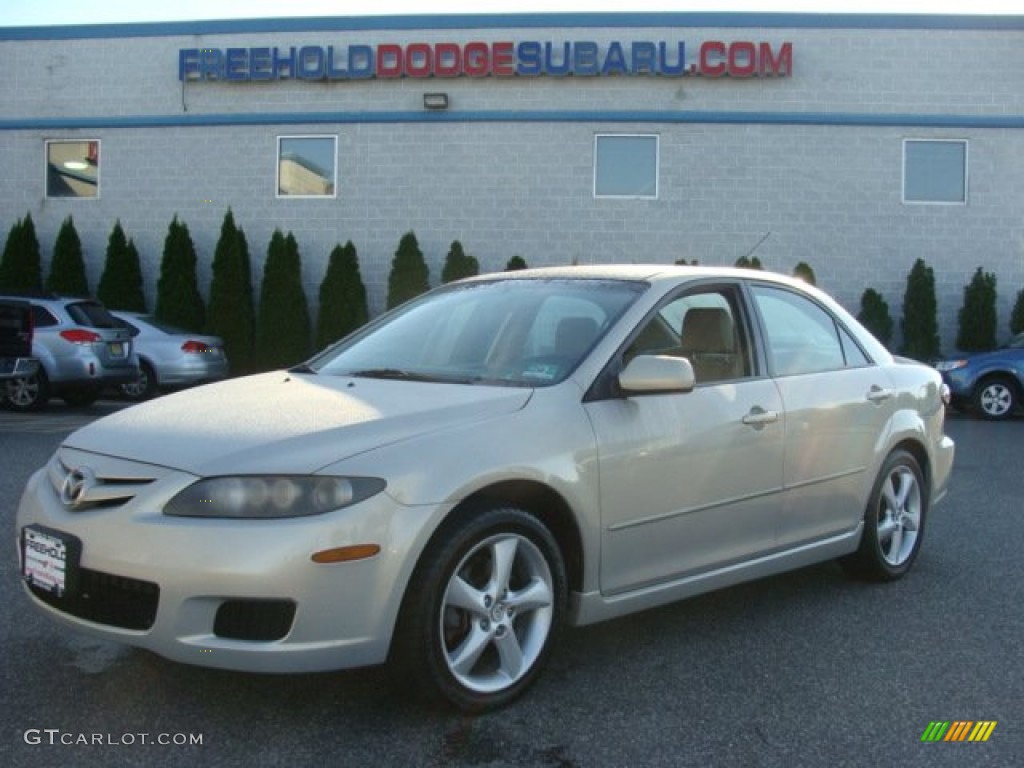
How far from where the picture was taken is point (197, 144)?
19781 mm

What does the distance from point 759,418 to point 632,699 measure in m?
1.34

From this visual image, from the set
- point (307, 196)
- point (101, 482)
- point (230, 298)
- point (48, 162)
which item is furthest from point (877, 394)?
point (48, 162)

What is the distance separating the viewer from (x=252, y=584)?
3250 mm

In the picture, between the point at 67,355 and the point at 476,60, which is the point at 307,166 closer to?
the point at 476,60

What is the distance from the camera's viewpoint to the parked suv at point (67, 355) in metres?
13.5

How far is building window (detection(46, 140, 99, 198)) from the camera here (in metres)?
20.2

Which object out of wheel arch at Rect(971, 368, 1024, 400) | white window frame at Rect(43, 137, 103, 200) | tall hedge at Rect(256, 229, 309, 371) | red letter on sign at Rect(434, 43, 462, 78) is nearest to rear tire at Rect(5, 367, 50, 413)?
tall hedge at Rect(256, 229, 309, 371)

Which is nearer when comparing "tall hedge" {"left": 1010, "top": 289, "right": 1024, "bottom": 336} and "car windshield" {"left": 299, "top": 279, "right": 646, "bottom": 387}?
"car windshield" {"left": 299, "top": 279, "right": 646, "bottom": 387}

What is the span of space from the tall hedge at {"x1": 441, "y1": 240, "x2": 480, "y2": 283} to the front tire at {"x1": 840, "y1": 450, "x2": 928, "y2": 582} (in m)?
13.2

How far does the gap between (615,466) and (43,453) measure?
6.94m

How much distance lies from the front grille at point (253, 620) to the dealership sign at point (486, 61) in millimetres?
16434

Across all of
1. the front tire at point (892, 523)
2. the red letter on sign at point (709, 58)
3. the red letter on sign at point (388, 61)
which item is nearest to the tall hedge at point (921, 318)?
the red letter on sign at point (709, 58)

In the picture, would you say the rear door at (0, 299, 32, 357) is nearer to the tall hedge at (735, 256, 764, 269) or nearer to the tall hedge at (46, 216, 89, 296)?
the tall hedge at (46, 216, 89, 296)

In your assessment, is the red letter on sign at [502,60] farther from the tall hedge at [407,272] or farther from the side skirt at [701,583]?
the side skirt at [701,583]
